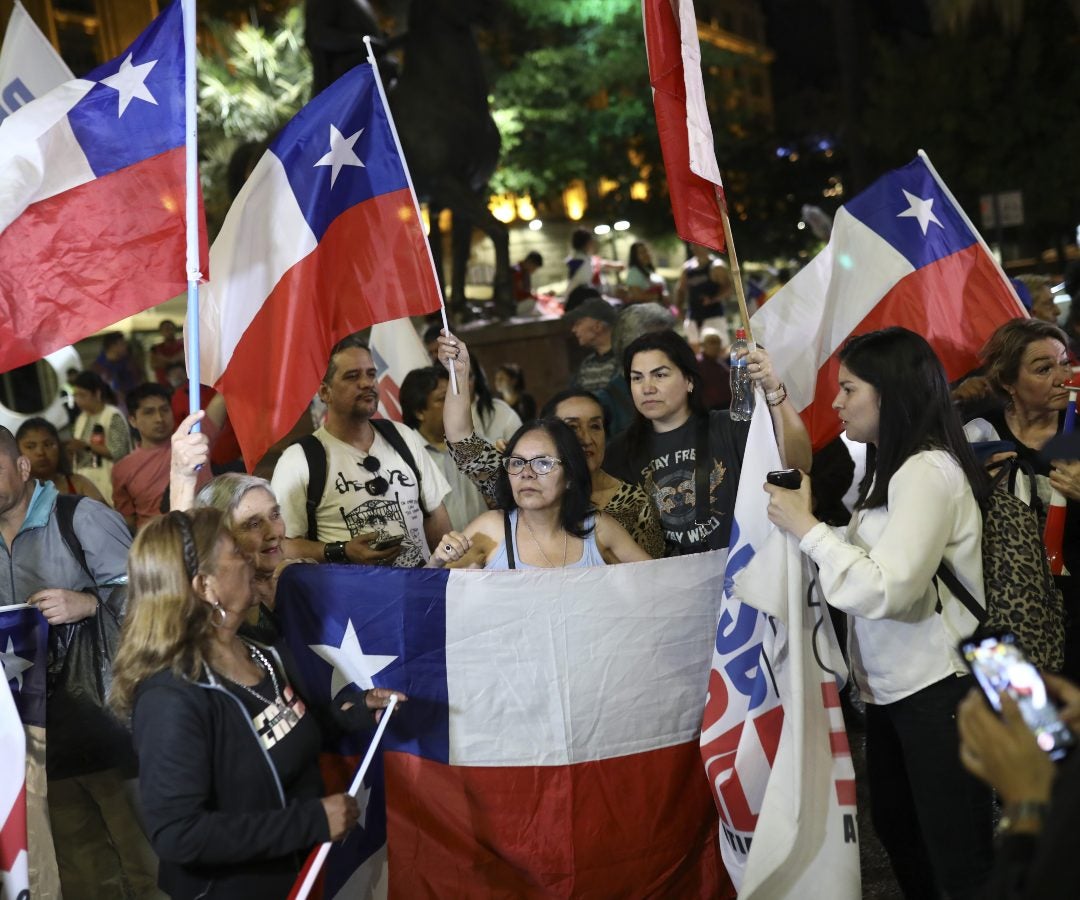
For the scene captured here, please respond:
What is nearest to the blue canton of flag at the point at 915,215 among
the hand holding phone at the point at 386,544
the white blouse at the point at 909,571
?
the white blouse at the point at 909,571

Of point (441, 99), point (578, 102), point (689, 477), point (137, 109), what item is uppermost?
point (578, 102)

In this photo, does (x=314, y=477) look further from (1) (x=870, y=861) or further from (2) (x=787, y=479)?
(1) (x=870, y=861)

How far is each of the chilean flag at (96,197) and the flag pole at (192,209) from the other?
0.55 feet

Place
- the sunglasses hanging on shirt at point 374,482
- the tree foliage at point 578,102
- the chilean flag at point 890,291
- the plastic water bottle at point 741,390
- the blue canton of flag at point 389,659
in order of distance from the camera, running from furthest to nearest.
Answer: the tree foliage at point 578,102 → the chilean flag at point 890,291 → the sunglasses hanging on shirt at point 374,482 → the plastic water bottle at point 741,390 → the blue canton of flag at point 389,659

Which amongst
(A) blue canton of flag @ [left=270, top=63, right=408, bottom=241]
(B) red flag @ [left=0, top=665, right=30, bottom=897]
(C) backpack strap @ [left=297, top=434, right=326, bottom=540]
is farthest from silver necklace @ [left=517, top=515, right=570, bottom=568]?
(B) red flag @ [left=0, top=665, right=30, bottom=897]

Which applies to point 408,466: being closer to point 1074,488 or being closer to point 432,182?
point 1074,488

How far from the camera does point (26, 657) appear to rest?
4078 millimetres

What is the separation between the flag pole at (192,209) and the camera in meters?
4.38

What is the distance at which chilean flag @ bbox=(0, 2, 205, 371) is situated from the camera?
4.63m

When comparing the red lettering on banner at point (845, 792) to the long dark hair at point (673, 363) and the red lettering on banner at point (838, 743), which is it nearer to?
the red lettering on banner at point (838, 743)

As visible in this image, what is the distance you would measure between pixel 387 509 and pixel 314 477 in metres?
0.32

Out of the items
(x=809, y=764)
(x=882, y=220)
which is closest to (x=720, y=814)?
(x=809, y=764)

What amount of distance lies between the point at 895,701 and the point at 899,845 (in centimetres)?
57

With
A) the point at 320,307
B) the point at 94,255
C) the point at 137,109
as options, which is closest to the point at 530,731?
the point at 320,307
